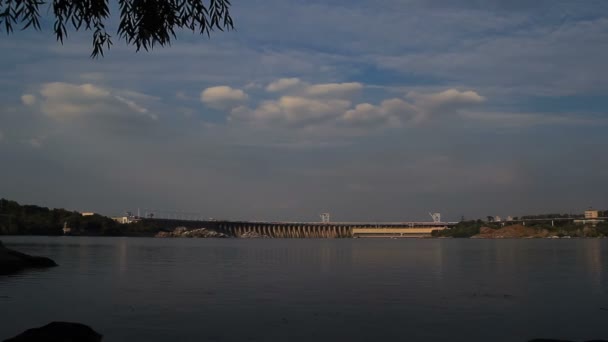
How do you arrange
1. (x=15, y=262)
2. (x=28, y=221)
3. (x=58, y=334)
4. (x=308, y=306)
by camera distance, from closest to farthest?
(x=58, y=334), (x=308, y=306), (x=15, y=262), (x=28, y=221)

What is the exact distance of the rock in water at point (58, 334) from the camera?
13.0m

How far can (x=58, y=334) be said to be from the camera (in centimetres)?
1345

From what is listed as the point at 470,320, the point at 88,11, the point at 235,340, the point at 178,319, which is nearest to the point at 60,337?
the point at 235,340

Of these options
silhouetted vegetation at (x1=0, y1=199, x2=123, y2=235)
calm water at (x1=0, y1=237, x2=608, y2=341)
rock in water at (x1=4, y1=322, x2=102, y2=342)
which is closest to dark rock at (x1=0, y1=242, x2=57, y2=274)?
calm water at (x1=0, y1=237, x2=608, y2=341)

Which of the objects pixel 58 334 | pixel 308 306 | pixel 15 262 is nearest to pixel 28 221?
pixel 15 262

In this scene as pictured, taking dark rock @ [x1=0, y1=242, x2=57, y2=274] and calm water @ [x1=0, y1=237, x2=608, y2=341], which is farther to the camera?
dark rock @ [x1=0, y1=242, x2=57, y2=274]

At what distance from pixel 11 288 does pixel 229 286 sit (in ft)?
33.3

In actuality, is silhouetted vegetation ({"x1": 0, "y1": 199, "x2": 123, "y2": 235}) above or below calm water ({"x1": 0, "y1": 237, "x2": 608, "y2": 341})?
above

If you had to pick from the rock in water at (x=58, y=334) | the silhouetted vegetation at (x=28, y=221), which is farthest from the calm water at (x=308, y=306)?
the silhouetted vegetation at (x=28, y=221)

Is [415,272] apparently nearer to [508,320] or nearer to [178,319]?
[508,320]

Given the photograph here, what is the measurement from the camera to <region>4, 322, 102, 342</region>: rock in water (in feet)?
42.7

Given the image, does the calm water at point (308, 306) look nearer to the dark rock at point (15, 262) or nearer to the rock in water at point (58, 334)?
the rock in water at point (58, 334)

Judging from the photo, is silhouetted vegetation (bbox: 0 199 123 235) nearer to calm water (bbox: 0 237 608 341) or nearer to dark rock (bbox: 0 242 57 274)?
dark rock (bbox: 0 242 57 274)

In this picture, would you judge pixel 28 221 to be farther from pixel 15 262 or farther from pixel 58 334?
pixel 58 334
